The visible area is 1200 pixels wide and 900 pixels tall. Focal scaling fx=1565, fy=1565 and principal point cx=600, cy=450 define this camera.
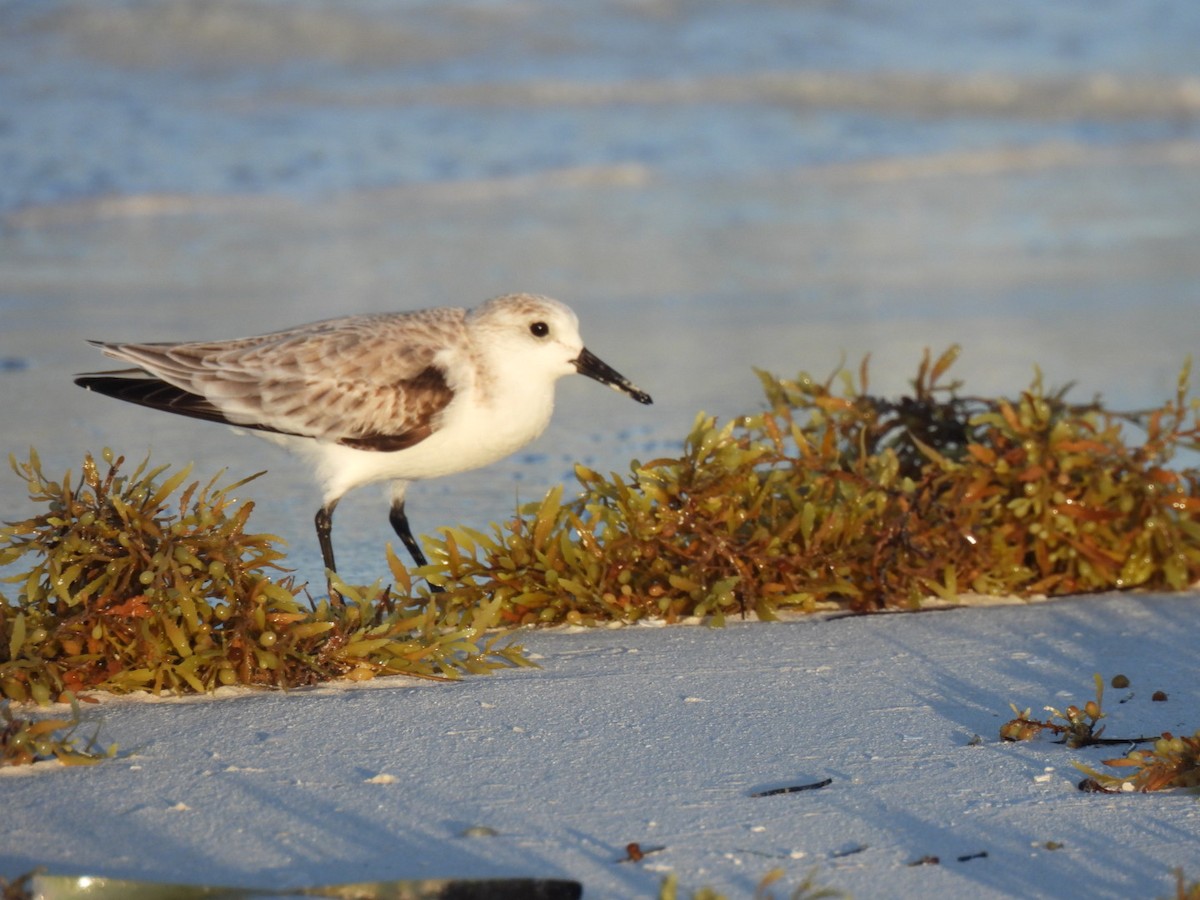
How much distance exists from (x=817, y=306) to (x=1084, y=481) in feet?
13.1

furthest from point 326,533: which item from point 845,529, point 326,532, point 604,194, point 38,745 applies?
point 604,194

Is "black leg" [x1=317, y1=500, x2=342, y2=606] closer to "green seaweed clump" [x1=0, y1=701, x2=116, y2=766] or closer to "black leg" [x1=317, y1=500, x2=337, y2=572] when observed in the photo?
"black leg" [x1=317, y1=500, x2=337, y2=572]

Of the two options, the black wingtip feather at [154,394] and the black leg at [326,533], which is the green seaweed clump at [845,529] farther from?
the black wingtip feather at [154,394]

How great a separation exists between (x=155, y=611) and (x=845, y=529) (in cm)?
166

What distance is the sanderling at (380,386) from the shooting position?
4.34m

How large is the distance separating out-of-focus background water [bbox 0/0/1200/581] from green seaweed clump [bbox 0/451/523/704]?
3.67 ft

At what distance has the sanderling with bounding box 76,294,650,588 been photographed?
14.2ft

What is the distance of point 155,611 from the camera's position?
3.15m

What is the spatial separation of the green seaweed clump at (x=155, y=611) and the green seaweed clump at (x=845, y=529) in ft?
1.74

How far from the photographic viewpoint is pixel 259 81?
1411 centimetres

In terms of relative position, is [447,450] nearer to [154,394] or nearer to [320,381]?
[320,381]

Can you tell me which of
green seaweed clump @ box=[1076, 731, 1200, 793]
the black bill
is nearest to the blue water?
the black bill

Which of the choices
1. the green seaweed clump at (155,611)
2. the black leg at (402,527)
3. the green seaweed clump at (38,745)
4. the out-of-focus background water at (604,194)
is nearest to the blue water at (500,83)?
the out-of-focus background water at (604,194)

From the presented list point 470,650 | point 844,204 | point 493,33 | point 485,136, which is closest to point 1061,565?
point 470,650
